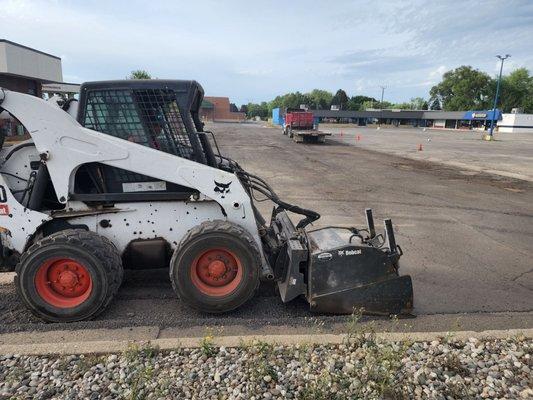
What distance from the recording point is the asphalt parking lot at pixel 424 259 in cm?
409

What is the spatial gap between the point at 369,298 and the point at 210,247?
5.48 feet

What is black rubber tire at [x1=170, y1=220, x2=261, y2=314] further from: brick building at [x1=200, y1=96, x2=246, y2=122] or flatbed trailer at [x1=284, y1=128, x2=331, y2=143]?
brick building at [x1=200, y1=96, x2=246, y2=122]

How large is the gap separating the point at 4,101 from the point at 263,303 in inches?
130

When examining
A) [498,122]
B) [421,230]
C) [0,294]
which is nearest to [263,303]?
[0,294]

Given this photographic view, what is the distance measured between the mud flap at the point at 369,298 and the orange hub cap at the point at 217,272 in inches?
32.4

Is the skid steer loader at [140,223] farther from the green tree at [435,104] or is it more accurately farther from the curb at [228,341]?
the green tree at [435,104]

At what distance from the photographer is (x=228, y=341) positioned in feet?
11.4

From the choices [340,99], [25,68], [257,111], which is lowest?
[257,111]

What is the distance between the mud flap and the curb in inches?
18.2

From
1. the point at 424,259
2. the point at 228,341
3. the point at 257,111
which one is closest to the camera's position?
the point at 228,341

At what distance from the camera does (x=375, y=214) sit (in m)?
8.70

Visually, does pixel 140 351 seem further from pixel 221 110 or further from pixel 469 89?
pixel 221 110

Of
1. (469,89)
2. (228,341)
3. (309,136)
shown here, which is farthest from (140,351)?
(469,89)

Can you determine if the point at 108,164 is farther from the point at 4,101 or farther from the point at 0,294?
the point at 0,294
